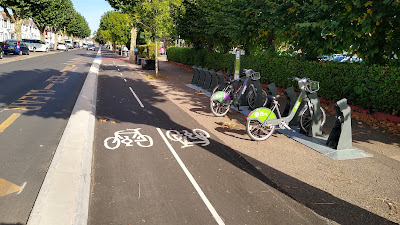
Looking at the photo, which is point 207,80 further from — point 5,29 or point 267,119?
point 5,29

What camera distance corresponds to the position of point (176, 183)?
15.1 ft

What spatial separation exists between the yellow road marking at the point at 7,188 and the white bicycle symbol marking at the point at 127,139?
2.05 m

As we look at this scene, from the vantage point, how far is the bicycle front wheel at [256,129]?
22.6 feet

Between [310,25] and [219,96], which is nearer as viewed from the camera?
[219,96]

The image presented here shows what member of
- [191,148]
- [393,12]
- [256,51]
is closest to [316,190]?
[191,148]

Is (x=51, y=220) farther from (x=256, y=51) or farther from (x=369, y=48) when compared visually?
(x=256, y=51)

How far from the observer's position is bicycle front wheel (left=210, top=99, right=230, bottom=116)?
9352 mm

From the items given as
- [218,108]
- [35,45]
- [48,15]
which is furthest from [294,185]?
[48,15]

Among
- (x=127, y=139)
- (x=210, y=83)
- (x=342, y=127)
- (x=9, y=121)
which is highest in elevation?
(x=342, y=127)

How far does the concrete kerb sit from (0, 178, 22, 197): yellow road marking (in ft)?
1.22

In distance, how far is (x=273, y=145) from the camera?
6699mm

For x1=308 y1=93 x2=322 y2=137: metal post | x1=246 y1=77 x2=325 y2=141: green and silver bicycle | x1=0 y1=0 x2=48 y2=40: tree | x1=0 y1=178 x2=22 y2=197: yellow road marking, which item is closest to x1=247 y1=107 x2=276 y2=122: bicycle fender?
x1=246 y1=77 x2=325 y2=141: green and silver bicycle

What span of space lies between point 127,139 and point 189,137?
142cm

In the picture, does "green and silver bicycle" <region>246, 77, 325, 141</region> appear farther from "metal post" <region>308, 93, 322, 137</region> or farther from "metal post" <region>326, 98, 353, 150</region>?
"metal post" <region>326, 98, 353, 150</region>
